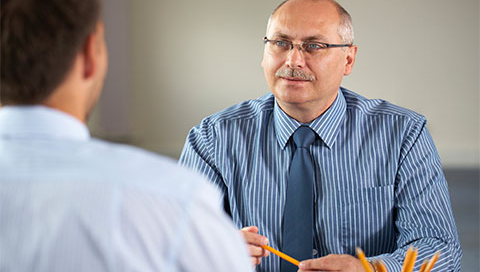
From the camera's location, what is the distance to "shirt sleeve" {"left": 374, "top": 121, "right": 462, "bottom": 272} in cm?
168

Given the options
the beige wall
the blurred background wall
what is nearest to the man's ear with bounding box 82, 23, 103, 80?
the blurred background wall

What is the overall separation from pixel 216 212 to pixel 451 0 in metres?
7.43

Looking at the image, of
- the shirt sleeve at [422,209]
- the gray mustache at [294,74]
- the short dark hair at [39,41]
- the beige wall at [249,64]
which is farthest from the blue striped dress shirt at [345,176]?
the beige wall at [249,64]

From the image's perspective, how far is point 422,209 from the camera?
1.74 metres

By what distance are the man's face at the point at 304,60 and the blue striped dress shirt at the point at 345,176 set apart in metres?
0.07

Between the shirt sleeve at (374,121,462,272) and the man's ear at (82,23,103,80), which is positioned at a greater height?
the man's ear at (82,23,103,80)

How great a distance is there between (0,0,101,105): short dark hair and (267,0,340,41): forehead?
3.77ft

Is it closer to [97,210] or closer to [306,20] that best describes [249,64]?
[306,20]

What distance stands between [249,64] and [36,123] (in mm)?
7295

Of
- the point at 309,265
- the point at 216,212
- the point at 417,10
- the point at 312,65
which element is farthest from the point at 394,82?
the point at 216,212

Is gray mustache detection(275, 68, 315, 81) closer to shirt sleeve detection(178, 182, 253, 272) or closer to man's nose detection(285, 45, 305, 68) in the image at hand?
man's nose detection(285, 45, 305, 68)

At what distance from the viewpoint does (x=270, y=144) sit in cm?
191

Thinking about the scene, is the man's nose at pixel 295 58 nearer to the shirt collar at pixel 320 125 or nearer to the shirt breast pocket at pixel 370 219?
the shirt collar at pixel 320 125

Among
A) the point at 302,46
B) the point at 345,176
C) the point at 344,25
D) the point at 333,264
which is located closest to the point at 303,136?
the point at 345,176
